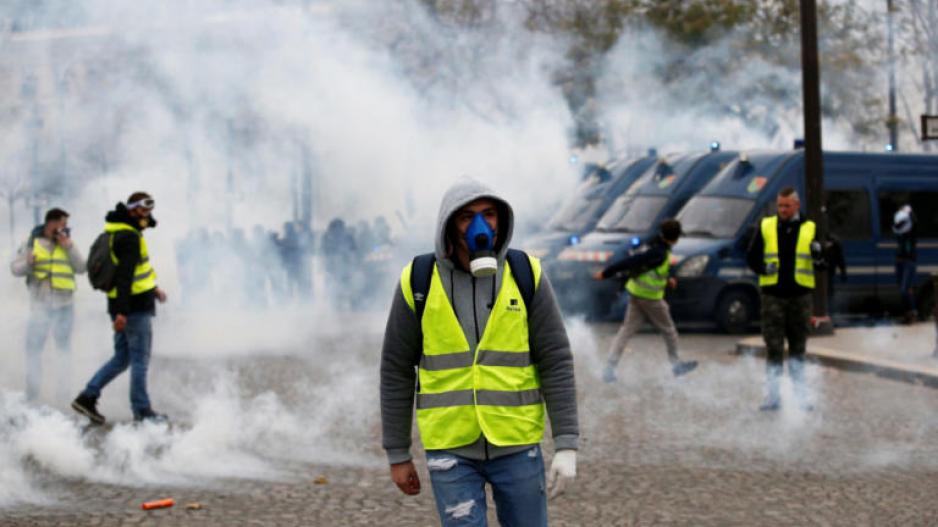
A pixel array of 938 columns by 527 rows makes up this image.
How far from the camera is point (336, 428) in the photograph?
8.42m

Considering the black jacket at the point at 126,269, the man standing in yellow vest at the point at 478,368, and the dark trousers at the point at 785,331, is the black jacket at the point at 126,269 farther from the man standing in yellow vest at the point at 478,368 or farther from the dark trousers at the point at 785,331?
the man standing in yellow vest at the point at 478,368

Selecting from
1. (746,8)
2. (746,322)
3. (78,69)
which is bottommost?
(746,322)

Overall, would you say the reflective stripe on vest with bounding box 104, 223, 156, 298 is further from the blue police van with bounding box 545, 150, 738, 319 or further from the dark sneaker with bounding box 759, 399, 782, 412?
the blue police van with bounding box 545, 150, 738, 319

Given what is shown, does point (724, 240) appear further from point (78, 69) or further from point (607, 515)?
point (607, 515)

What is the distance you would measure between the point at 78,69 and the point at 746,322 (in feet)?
28.6

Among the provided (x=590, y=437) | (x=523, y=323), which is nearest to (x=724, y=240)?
(x=590, y=437)

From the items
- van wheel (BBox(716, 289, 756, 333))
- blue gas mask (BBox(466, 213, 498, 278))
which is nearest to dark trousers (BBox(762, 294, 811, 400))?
blue gas mask (BBox(466, 213, 498, 278))

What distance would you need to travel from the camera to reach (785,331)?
945 cm

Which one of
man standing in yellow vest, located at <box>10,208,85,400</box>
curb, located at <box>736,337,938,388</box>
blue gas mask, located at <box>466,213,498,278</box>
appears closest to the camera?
blue gas mask, located at <box>466,213,498,278</box>

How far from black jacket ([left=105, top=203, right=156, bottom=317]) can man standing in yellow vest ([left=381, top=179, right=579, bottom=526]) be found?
509cm

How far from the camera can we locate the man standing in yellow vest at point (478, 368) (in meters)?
3.62

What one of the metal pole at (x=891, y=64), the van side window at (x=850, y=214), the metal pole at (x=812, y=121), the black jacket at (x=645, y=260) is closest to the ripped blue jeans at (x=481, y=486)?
the black jacket at (x=645, y=260)

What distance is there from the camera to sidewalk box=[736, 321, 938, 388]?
36.5 feet

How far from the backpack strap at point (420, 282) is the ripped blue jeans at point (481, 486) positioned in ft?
1.35
